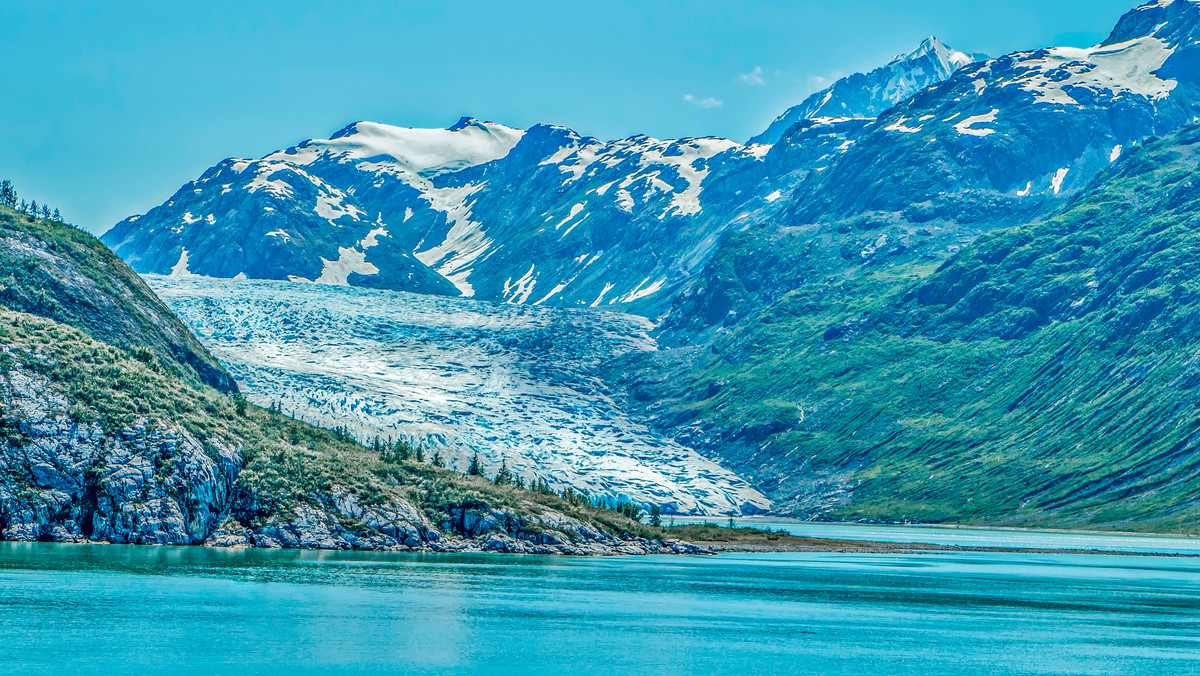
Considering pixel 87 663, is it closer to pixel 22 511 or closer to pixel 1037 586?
pixel 22 511

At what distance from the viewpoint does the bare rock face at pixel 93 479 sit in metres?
134

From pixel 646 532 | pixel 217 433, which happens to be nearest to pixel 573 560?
pixel 646 532

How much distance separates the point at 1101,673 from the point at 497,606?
152 ft

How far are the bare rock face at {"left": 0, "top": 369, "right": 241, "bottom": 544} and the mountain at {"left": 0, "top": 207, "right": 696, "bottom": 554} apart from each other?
0.15 meters

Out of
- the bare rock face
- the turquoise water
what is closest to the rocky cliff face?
the bare rock face

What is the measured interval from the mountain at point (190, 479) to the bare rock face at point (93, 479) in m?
0.15

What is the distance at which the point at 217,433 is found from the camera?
15462 centimetres

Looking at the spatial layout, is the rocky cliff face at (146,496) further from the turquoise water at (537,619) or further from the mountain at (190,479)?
the turquoise water at (537,619)

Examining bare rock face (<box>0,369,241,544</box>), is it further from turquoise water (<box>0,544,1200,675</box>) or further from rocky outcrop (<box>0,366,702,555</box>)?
turquoise water (<box>0,544,1200,675</box>)

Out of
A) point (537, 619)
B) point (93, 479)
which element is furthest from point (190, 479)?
point (537, 619)

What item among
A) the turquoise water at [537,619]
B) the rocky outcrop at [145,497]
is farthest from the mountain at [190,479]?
the turquoise water at [537,619]

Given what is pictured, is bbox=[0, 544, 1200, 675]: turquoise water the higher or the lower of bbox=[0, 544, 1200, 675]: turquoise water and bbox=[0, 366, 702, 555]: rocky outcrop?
the lower

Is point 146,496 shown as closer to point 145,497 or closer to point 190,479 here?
point 145,497

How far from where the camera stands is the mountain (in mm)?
137125
